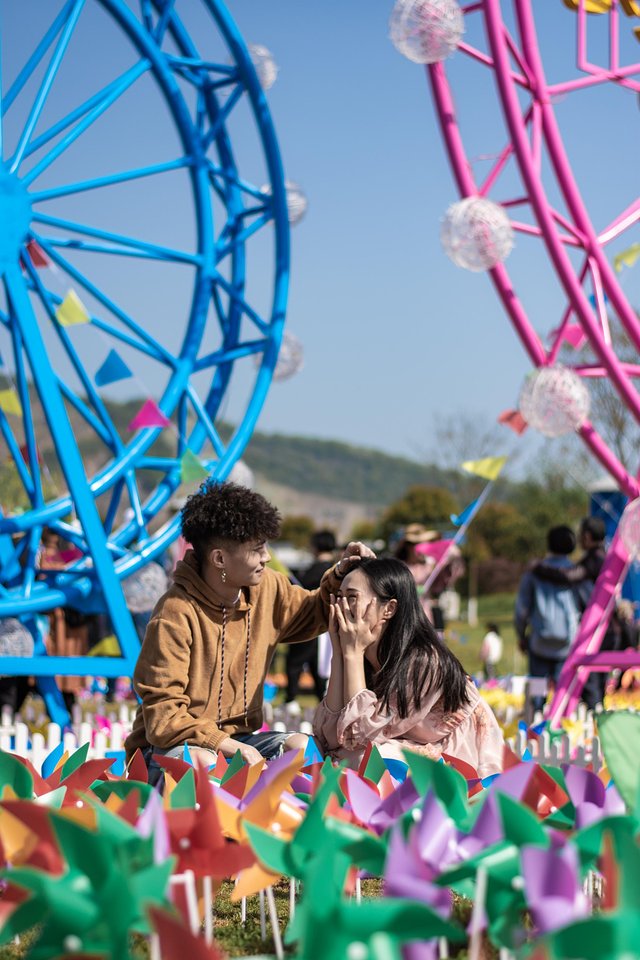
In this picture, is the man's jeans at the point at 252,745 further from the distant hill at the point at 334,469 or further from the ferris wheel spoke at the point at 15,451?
the distant hill at the point at 334,469

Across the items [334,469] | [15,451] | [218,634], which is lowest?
[218,634]

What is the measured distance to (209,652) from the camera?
3.34 m

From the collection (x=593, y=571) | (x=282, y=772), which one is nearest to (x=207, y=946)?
(x=282, y=772)

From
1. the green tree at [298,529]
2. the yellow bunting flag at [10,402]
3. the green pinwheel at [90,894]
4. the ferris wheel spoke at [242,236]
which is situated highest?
the green tree at [298,529]

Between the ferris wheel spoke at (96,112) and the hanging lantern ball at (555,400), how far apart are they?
7.50 ft

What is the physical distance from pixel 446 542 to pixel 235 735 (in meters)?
2.93

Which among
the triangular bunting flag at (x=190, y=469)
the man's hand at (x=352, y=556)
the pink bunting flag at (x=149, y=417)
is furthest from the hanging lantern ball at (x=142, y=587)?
the man's hand at (x=352, y=556)

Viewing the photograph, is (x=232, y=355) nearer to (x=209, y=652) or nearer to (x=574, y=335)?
(x=574, y=335)

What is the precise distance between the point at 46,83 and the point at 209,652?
3115 mm

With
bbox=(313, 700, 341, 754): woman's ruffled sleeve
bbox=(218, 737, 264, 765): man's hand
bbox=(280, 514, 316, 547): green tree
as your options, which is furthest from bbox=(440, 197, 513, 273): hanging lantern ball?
bbox=(280, 514, 316, 547): green tree

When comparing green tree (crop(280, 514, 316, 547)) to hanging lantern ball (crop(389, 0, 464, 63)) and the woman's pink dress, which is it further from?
the woman's pink dress

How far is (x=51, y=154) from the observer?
5246 mm

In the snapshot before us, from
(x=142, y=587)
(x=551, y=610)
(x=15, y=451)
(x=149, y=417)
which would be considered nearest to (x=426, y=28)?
(x=149, y=417)

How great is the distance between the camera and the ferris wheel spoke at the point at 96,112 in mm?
5164
